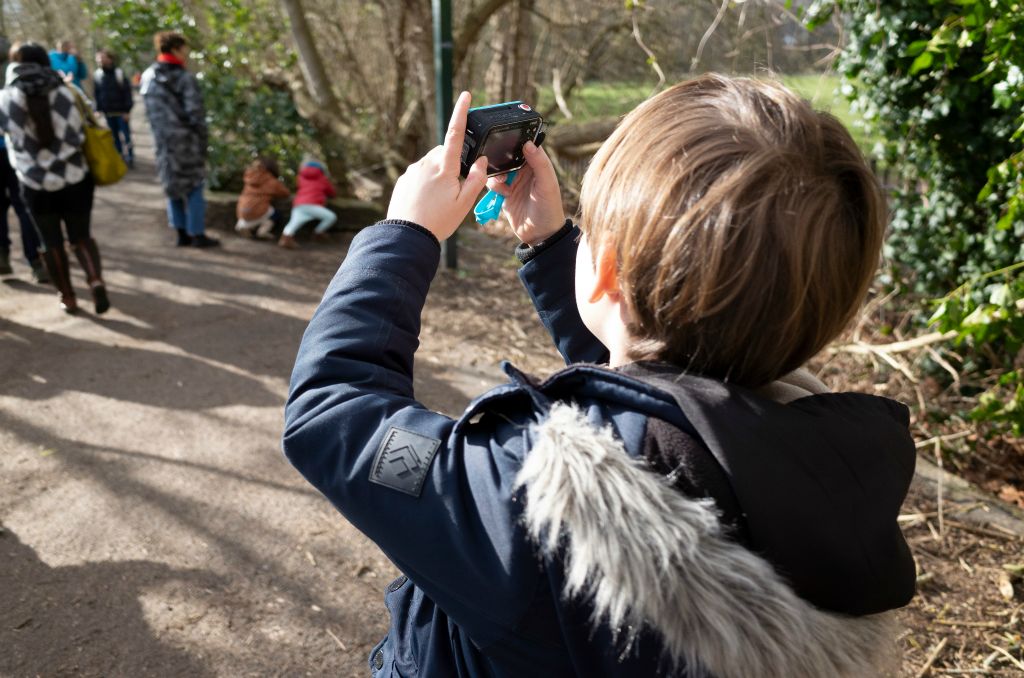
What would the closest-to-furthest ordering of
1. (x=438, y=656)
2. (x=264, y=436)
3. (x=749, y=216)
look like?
(x=749, y=216)
(x=438, y=656)
(x=264, y=436)

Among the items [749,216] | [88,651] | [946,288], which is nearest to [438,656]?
[749,216]

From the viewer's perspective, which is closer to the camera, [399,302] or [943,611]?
[399,302]

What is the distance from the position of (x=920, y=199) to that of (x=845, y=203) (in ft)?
15.3

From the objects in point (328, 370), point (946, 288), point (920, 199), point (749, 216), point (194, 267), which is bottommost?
point (194, 267)

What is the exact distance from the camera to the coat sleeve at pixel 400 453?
3.35 feet

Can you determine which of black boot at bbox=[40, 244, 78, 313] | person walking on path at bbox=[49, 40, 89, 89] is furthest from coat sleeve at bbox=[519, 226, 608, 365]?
person walking on path at bbox=[49, 40, 89, 89]

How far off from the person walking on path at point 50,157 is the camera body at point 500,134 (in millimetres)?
4660

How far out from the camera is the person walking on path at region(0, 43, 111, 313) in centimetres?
493

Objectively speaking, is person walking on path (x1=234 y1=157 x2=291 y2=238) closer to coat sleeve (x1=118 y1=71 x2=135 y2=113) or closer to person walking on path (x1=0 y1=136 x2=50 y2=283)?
person walking on path (x1=0 y1=136 x2=50 y2=283)

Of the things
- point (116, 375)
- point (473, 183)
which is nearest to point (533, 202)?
point (473, 183)

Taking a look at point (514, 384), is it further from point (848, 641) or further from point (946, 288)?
point (946, 288)

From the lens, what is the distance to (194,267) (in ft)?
21.1

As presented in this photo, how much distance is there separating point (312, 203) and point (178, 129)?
1262 millimetres

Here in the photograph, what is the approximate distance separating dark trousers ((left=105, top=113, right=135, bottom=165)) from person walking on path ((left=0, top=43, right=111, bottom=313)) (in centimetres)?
679
